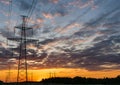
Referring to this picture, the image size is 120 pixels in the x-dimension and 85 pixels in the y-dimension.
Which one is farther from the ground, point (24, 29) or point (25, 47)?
point (24, 29)

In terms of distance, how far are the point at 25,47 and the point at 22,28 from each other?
12.3 ft

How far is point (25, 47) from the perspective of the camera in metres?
51.5

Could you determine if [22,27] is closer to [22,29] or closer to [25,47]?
[22,29]

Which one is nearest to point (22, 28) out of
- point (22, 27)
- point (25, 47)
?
point (22, 27)

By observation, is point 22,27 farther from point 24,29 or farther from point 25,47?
point 25,47

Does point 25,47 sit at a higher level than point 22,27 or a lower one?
lower

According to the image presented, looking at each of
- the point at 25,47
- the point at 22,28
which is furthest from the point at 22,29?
the point at 25,47

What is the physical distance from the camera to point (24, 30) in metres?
52.2

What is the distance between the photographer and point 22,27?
52.9 meters

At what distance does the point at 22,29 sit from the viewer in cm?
5256

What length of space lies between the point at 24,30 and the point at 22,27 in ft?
3.15

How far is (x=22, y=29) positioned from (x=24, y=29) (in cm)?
40

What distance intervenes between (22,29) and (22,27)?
495 mm

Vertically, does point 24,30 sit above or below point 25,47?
above
